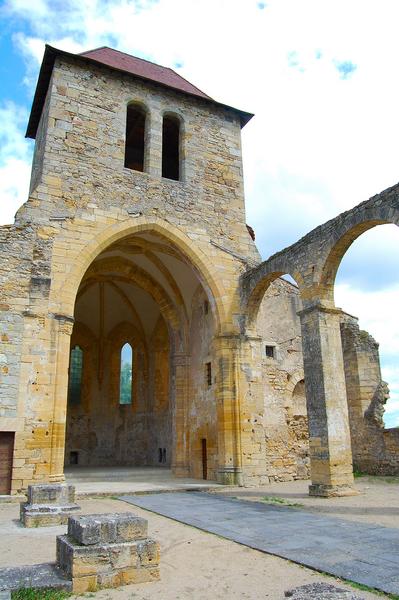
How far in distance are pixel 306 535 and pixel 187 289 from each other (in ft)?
32.4

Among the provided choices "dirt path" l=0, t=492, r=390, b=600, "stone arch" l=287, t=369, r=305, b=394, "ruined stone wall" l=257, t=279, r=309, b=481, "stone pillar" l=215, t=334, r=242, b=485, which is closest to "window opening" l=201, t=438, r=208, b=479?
"stone pillar" l=215, t=334, r=242, b=485

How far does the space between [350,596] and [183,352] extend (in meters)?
12.1

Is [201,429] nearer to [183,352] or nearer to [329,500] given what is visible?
[183,352]

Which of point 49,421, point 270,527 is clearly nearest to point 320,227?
point 270,527

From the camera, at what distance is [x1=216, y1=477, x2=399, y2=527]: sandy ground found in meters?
6.50

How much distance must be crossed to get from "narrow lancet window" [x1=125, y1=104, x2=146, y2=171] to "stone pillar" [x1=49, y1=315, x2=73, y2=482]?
7.10 meters

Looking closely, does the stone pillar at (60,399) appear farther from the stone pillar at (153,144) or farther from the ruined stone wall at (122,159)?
the stone pillar at (153,144)

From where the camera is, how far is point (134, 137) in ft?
52.0

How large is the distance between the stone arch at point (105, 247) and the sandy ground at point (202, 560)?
14.4ft

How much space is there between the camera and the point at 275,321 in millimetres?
12609

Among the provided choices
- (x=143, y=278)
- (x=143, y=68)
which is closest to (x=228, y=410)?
(x=143, y=278)

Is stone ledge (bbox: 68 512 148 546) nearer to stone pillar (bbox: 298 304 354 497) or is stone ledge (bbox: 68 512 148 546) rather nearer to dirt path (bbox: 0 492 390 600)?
dirt path (bbox: 0 492 390 600)

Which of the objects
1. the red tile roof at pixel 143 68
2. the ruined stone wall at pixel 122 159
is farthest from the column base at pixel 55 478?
the red tile roof at pixel 143 68

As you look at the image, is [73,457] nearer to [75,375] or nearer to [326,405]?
[75,375]
